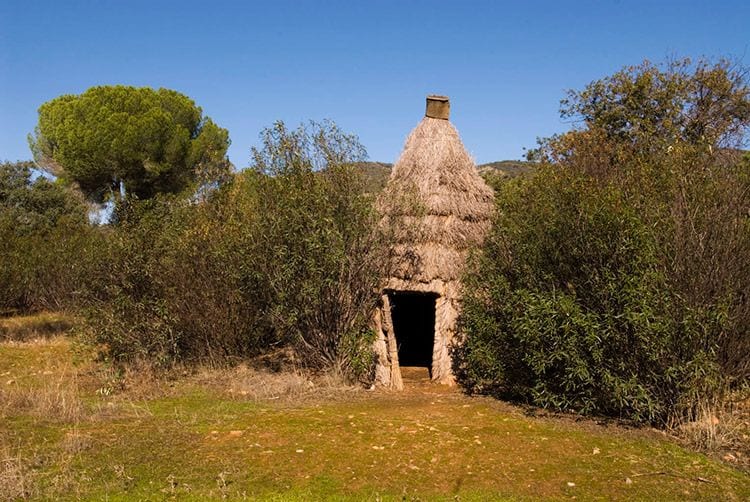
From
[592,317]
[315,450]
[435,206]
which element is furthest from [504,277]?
[315,450]

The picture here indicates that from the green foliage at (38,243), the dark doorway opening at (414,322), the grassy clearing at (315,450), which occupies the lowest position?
the grassy clearing at (315,450)

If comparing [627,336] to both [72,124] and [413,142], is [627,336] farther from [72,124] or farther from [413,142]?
[72,124]

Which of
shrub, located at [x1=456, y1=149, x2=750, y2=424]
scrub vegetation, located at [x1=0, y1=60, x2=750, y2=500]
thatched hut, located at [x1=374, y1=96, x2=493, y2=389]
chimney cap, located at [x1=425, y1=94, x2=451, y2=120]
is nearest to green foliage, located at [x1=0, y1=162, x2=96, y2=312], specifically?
scrub vegetation, located at [x1=0, y1=60, x2=750, y2=500]

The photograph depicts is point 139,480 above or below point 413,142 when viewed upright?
below

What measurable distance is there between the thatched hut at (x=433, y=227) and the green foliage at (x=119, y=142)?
46.4ft

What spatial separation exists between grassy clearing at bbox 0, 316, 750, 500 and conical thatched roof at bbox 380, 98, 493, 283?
232cm

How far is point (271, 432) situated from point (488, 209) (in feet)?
19.9

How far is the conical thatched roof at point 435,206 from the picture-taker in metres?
10.9

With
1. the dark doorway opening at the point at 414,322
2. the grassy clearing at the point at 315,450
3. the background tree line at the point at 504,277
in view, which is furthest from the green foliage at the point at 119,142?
the grassy clearing at the point at 315,450

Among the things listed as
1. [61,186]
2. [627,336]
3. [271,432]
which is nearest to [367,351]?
[271,432]

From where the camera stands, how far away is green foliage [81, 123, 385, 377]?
10.2 m

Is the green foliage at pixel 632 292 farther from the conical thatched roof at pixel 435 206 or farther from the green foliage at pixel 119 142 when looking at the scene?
the green foliage at pixel 119 142

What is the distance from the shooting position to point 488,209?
463 inches

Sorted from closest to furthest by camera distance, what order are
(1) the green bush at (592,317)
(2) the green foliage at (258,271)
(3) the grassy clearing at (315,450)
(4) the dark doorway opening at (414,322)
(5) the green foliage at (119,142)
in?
(3) the grassy clearing at (315,450), (1) the green bush at (592,317), (2) the green foliage at (258,271), (4) the dark doorway opening at (414,322), (5) the green foliage at (119,142)
